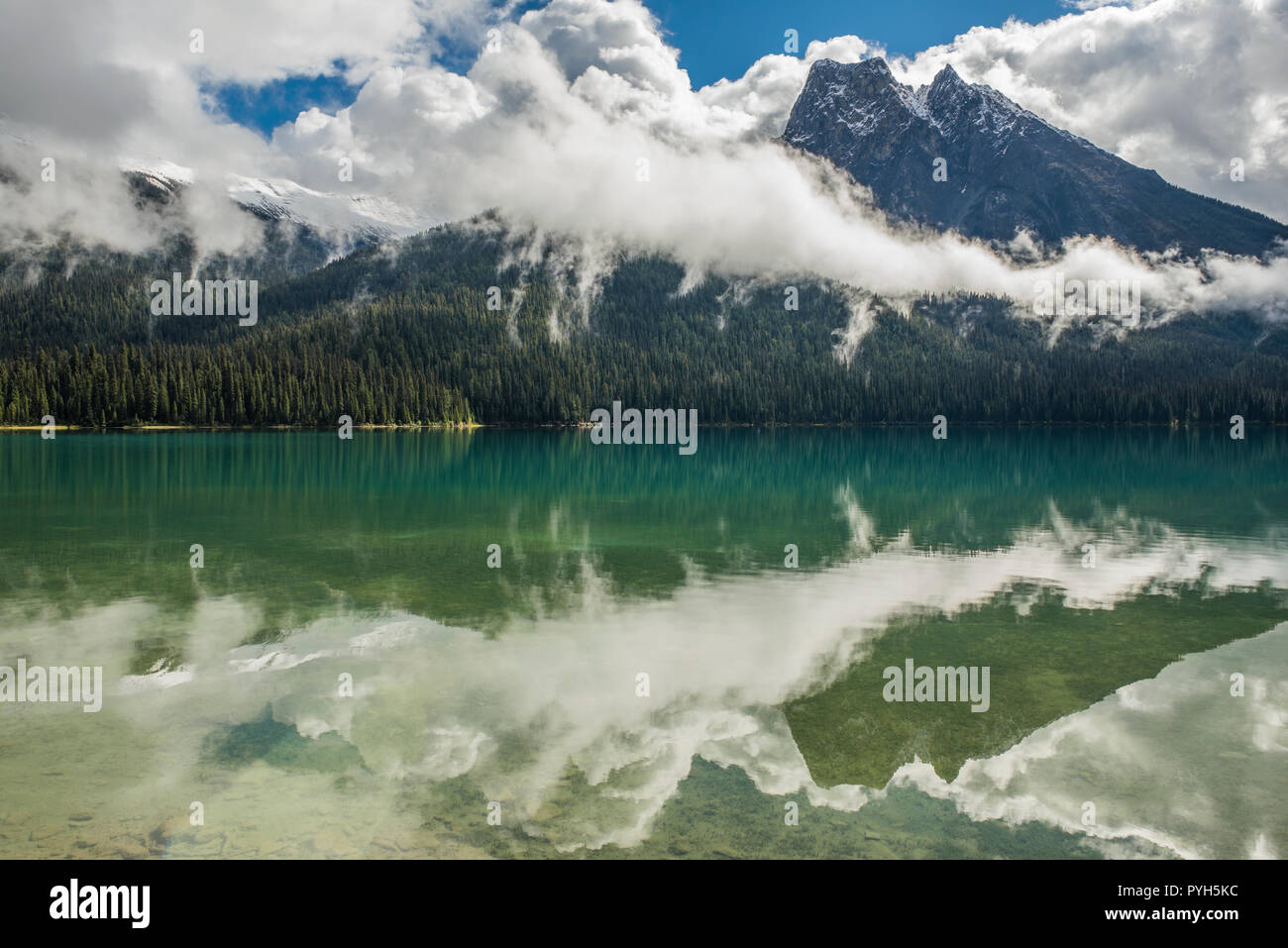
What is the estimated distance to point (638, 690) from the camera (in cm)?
1456

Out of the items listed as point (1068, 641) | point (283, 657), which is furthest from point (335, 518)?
point (1068, 641)

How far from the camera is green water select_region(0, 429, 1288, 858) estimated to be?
9.88 m

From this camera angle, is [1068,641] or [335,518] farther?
[335,518]

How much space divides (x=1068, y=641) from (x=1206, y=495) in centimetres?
3934

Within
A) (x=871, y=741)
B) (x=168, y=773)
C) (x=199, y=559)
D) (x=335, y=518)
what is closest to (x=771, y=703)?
(x=871, y=741)

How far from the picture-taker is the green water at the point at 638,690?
9875 mm

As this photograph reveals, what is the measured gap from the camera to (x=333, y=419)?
510ft
